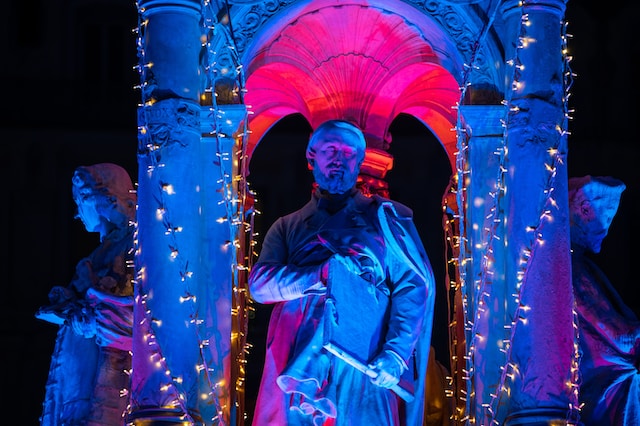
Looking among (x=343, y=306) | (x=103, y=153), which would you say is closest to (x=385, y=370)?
(x=343, y=306)

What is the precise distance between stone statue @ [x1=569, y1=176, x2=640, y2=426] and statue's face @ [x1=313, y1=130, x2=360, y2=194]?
2.02 m

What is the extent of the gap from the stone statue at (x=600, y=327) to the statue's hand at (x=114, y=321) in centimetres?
376

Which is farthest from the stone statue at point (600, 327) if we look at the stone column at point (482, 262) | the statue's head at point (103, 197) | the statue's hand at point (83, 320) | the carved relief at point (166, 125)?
the statue's hand at point (83, 320)

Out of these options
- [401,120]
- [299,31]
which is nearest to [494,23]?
[299,31]

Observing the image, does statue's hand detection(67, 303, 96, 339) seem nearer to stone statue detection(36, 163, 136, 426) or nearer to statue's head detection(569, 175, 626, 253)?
stone statue detection(36, 163, 136, 426)

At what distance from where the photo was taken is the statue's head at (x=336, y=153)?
13562mm

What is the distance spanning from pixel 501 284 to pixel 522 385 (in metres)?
1.10

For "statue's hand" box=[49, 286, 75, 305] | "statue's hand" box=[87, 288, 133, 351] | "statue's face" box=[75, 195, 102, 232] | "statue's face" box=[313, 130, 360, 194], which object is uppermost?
"statue's face" box=[313, 130, 360, 194]

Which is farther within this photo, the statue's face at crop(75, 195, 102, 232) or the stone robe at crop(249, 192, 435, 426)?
the statue's face at crop(75, 195, 102, 232)

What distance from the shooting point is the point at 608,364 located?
545 inches

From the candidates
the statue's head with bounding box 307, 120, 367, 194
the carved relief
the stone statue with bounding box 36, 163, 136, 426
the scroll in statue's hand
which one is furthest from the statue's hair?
the scroll in statue's hand

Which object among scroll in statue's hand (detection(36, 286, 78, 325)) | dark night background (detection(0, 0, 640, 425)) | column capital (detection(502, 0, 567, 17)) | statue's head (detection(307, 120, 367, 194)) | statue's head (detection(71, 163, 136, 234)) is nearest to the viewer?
statue's head (detection(307, 120, 367, 194))

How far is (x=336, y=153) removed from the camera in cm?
1358

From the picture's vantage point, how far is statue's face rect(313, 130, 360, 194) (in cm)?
1356
